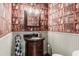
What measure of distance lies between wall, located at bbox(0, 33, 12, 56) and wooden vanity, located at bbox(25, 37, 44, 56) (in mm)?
149

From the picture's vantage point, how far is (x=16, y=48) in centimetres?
113

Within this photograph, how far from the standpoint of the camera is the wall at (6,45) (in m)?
1.10

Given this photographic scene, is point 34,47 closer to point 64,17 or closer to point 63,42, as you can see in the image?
point 63,42

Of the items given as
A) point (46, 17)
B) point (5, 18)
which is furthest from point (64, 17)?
point (5, 18)

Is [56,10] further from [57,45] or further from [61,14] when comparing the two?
[57,45]

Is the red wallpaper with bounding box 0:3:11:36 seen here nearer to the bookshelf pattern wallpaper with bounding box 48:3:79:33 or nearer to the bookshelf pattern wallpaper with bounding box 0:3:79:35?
the bookshelf pattern wallpaper with bounding box 0:3:79:35

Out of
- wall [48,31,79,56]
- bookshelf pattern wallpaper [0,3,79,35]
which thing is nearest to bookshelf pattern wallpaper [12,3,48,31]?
bookshelf pattern wallpaper [0,3,79,35]

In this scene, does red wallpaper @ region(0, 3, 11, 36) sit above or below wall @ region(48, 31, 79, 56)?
above

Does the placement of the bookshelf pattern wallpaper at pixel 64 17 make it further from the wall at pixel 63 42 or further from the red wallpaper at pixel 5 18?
the red wallpaper at pixel 5 18

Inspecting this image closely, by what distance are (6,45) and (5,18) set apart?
24 cm

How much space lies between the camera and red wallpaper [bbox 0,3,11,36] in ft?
3.59

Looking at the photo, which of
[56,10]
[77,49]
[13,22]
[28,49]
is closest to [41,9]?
[56,10]

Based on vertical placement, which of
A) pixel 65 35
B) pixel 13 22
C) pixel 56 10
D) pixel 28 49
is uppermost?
pixel 56 10

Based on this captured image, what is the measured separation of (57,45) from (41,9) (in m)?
0.36
